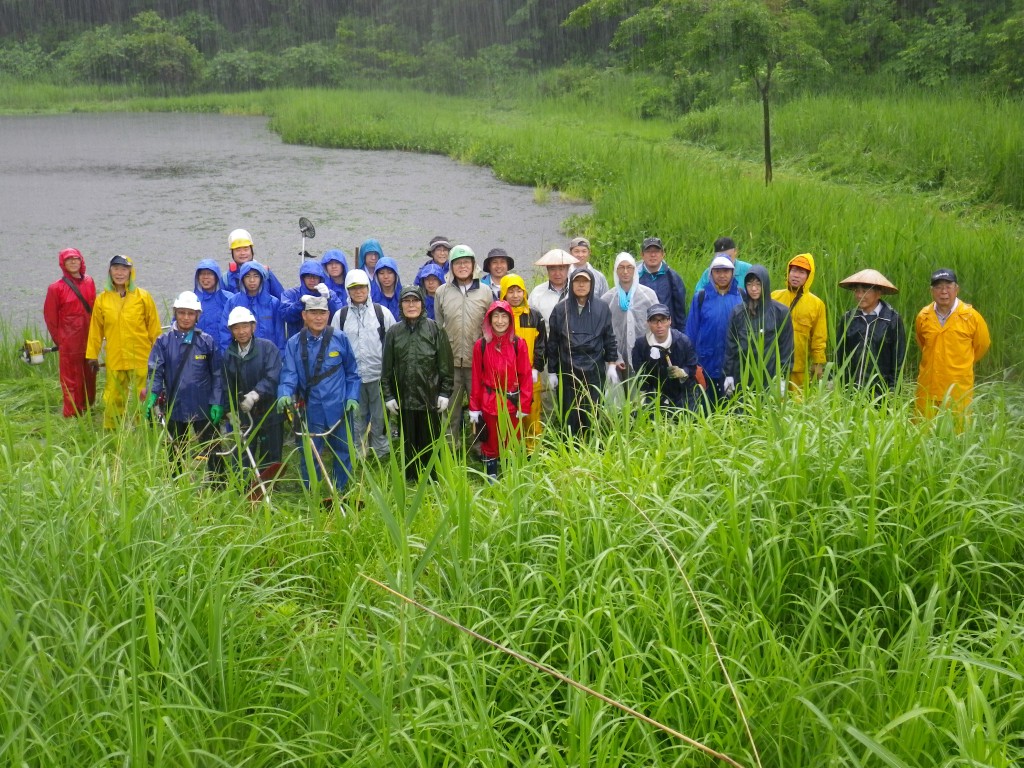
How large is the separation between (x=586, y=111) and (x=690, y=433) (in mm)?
25372

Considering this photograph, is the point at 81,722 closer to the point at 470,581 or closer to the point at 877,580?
the point at 470,581

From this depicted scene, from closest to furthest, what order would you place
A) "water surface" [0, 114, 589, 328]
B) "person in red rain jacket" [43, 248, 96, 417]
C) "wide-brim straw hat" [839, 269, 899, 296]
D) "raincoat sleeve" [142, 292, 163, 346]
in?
"wide-brim straw hat" [839, 269, 899, 296]
"raincoat sleeve" [142, 292, 163, 346]
"person in red rain jacket" [43, 248, 96, 417]
"water surface" [0, 114, 589, 328]

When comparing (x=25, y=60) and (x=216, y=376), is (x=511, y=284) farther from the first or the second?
(x=25, y=60)

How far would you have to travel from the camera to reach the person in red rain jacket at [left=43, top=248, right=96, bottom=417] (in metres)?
7.09

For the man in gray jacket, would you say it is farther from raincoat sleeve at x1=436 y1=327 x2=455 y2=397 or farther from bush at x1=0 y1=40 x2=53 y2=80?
bush at x1=0 y1=40 x2=53 y2=80

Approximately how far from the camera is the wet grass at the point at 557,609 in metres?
2.53

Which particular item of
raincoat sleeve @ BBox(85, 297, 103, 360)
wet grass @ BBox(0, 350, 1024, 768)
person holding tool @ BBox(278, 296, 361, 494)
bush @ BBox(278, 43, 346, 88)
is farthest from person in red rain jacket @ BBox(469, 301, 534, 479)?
bush @ BBox(278, 43, 346, 88)

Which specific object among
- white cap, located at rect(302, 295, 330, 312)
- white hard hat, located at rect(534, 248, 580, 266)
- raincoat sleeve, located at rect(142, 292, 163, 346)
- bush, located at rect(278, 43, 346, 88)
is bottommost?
raincoat sleeve, located at rect(142, 292, 163, 346)

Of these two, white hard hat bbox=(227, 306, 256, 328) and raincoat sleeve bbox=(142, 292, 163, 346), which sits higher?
white hard hat bbox=(227, 306, 256, 328)

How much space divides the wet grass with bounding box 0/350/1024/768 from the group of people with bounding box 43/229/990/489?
161 cm

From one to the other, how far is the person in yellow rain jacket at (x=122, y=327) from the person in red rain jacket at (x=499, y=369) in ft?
7.62

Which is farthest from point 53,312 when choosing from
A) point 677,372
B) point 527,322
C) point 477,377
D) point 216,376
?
point 677,372

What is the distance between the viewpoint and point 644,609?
2.89 meters

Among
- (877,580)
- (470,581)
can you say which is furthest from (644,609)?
(877,580)
